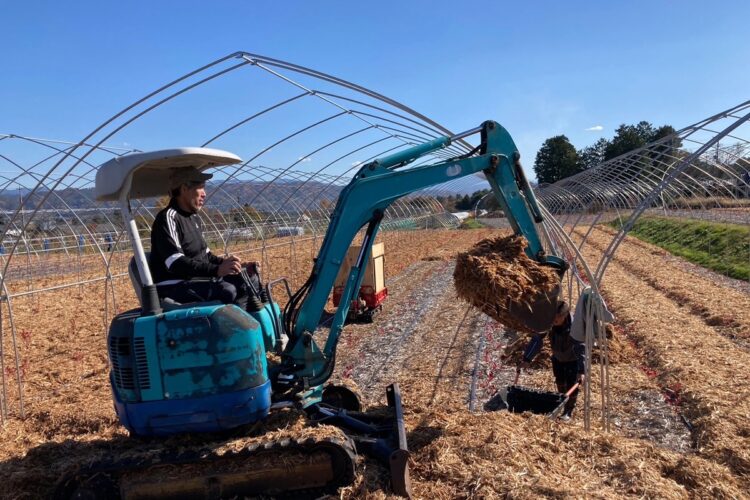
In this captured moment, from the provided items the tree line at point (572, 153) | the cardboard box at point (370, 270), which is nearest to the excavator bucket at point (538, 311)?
the cardboard box at point (370, 270)

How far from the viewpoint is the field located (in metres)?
4.37

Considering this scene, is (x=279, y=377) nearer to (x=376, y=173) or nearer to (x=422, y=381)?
(x=376, y=173)

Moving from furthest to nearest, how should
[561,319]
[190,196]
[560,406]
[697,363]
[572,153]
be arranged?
1. [572,153]
2. [697,363]
3. [561,319]
4. [560,406]
5. [190,196]

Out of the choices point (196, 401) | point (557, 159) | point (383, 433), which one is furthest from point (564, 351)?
point (557, 159)

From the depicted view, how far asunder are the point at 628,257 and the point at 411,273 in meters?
8.45

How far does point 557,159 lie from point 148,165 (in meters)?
78.6

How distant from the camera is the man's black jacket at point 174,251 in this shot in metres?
4.44

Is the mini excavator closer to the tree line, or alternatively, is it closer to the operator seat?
the operator seat

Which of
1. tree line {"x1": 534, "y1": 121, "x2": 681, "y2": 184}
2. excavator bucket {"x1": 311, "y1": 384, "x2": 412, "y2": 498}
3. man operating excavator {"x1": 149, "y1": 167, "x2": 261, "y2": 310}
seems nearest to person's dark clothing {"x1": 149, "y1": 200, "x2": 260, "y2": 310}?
man operating excavator {"x1": 149, "y1": 167, "x2": 261, "y2": 310}

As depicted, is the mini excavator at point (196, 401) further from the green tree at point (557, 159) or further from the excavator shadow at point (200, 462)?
the green tree at point (557, 159)

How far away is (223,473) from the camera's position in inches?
162

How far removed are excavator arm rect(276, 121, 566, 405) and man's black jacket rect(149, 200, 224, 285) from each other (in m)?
0.85

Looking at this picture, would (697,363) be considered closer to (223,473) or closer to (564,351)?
(564,351)

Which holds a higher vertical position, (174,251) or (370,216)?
(370,216)
